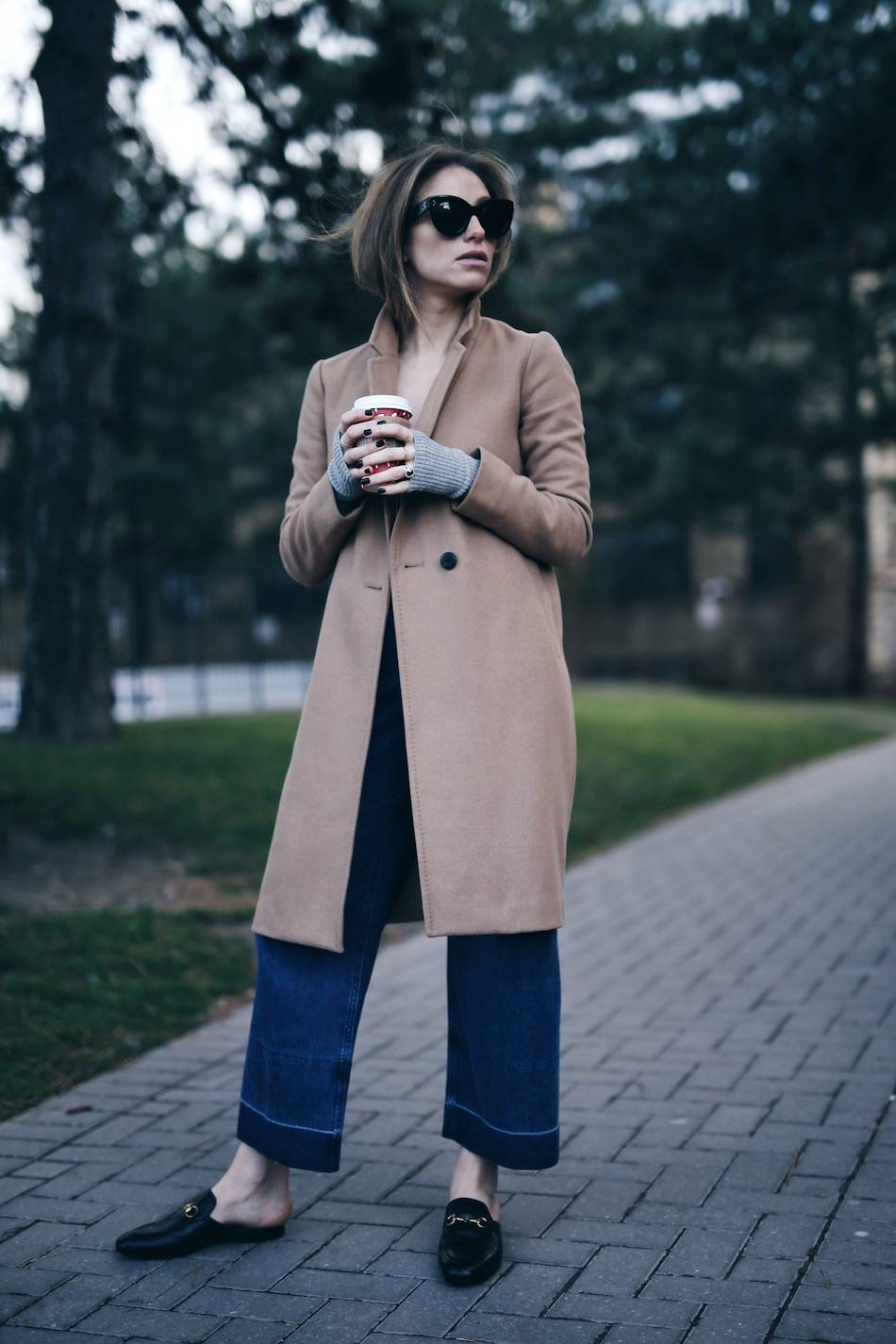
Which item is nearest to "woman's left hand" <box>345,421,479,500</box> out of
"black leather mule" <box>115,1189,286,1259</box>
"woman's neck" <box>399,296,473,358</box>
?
"woman's neck" <box>399,296,473,358</box>

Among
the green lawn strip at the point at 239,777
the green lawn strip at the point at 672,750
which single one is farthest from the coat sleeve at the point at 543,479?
the green lawn strip at the point at 672,750

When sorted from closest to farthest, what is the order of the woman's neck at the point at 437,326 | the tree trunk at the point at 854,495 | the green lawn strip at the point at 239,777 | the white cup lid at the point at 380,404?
the white cup lid at the point at 380,404 < the woman's neck at the point at 437,326 < the green lawn strip at the point at 239,777 < the tree trunk at the point at 854,495

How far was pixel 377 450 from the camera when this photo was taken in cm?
275

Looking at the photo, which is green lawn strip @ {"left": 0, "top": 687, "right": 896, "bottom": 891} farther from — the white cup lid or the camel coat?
the white cup lid

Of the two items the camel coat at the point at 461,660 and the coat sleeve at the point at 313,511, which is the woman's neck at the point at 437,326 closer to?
the camel coat at the point at 461,660

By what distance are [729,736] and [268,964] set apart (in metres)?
13.3

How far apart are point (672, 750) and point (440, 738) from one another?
11378 mm

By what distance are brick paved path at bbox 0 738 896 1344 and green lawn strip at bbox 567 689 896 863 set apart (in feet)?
11.6

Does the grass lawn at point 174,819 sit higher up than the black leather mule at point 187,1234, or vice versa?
the grass lawn at point 174,819

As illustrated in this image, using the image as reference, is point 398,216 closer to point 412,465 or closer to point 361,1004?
point 412,465

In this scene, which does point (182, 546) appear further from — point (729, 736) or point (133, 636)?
point (729, 736)

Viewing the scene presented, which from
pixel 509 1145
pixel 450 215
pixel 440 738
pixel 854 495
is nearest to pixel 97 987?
pixel 509 1145

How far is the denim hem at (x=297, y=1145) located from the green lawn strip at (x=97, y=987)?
4.19 ft

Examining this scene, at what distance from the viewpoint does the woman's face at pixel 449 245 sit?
305cm
